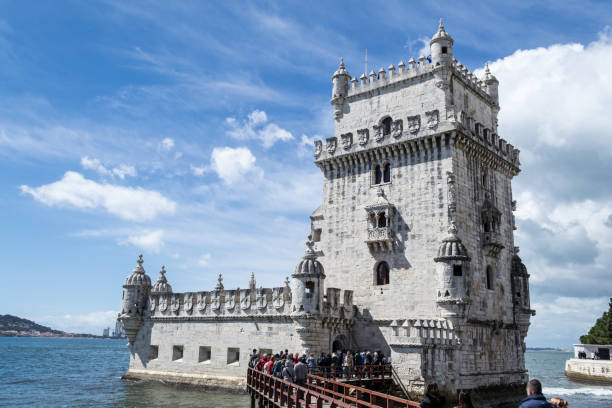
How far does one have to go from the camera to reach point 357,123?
3778 centimetres

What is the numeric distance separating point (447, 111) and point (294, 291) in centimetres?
1440

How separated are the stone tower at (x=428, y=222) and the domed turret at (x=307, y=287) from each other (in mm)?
3989

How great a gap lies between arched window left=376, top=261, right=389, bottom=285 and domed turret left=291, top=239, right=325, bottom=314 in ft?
14.0

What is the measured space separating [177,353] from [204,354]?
114 inches

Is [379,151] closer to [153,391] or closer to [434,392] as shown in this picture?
[153,391]

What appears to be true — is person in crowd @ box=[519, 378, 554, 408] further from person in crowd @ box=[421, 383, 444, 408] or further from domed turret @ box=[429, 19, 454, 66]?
domed turret @ box=[429, 19, 454, 66]

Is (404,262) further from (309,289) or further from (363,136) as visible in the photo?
(363,136)

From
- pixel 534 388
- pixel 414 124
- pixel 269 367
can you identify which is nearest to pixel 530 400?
pixel 534 388

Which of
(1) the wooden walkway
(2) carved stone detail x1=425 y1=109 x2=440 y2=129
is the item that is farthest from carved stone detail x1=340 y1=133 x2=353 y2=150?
(1) the wooden walkway

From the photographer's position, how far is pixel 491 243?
33438 mm

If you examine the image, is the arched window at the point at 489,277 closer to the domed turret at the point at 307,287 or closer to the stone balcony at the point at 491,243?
the stone balcony at the point at 491,243

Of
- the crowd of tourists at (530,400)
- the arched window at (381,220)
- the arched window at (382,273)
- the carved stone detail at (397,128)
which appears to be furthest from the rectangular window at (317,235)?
the crowd of tourists at (530,400)

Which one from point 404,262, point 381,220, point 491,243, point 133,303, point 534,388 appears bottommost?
point 534,388

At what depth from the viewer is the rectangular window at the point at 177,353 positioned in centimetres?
3937
